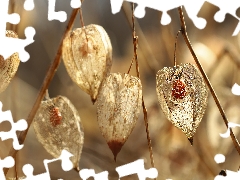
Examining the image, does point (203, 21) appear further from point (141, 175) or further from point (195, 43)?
point (141, 175)

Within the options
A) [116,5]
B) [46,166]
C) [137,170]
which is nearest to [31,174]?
[46,166]

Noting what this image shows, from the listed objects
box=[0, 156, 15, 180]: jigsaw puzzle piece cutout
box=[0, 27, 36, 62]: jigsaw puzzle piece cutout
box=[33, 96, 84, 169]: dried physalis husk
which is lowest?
box=[0, 156, 15, 180]: jigsaw puzzle piece cutout

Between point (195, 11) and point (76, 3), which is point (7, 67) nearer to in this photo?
point (76, 3)

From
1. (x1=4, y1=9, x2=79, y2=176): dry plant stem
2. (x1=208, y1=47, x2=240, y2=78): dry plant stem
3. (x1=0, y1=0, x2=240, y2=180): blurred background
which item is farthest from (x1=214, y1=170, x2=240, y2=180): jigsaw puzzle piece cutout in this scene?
(x1=4, y1=9, x2=79, y2=176): dry plant stem

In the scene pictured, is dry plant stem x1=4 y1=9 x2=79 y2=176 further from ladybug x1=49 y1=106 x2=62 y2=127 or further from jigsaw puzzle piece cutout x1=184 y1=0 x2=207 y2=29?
jigsaw puzzle piece cutout x1=184 y1=0 x2=207 y2=29

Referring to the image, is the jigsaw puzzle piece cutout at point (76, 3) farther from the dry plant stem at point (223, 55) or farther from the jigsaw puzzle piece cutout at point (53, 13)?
the dry plant stem at point (223, 55)

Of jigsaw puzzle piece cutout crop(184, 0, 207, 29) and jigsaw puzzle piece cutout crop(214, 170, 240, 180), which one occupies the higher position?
jigsaw puzzle piece cutout crop(184, 0, 207, 29)

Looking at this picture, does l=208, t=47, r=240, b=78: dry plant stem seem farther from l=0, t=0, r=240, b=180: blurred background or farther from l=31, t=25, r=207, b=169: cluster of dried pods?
l=31, t=25, r=207, b=169: cluster of dried pods

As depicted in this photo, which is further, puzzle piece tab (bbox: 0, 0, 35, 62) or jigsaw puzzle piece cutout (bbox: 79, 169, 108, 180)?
jigsaw puzzle piece cutout (bbox: 79, 169, 108, 180)
